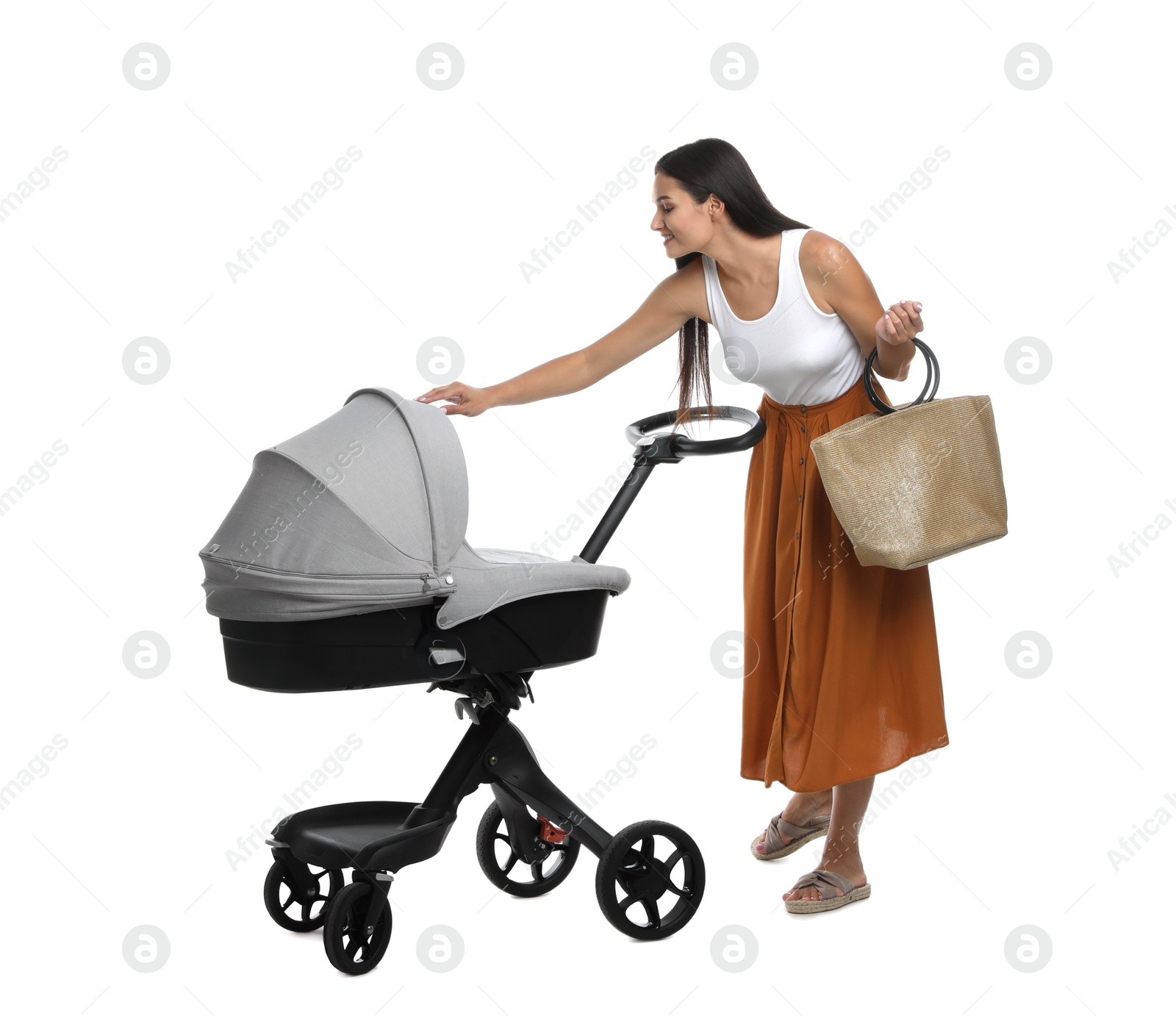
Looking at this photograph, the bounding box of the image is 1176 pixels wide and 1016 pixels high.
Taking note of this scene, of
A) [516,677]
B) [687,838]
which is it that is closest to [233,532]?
[516,677]

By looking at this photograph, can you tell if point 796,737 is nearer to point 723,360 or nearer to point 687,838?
point 687,838

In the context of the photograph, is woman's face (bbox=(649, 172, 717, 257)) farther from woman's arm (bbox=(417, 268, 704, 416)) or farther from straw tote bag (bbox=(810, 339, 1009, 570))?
straw tote bag (bbox=(810, 339, 1009, 570))

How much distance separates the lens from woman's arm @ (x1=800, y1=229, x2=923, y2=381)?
318 centimetres

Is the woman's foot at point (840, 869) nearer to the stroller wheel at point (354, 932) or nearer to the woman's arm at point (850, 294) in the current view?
the stroller wheel at point (354, 932)

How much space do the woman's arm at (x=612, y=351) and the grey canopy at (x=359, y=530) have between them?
0.57 metres

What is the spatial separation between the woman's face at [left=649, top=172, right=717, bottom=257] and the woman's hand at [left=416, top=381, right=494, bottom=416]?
59cm

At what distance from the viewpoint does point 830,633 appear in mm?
3287

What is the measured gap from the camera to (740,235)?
10.7 ft

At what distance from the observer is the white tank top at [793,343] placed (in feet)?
10.6

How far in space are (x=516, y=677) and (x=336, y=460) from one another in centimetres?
70

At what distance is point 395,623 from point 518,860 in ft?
3.07

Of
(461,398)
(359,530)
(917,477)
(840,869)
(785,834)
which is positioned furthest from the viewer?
(785,834)

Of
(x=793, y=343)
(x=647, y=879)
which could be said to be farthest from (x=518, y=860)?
(x=793, y=343)

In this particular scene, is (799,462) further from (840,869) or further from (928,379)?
(840,869)
